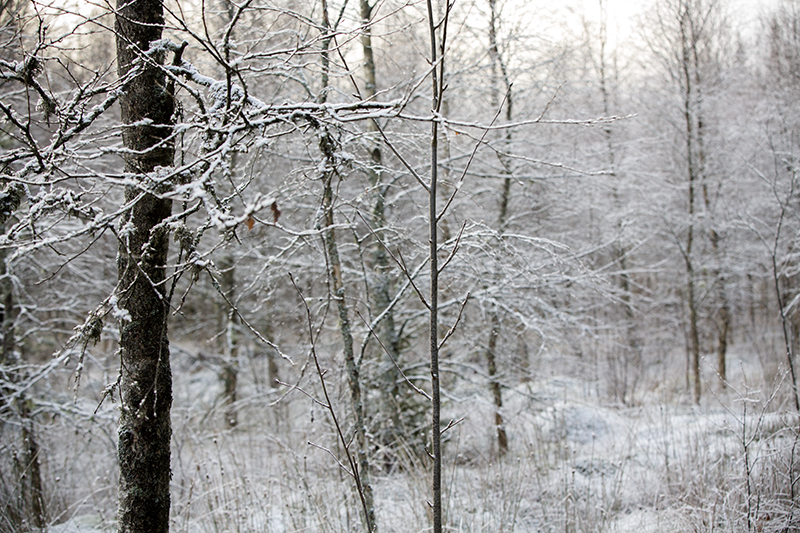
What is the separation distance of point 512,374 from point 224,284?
17.5 ft

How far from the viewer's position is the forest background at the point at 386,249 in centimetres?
206

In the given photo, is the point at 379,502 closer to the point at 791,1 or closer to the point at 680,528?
the point at 680,528

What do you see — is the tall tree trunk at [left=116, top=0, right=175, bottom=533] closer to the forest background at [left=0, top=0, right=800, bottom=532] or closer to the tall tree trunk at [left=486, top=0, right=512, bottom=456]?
the forest background at [left=0, top=0, right=800, bottom=532]

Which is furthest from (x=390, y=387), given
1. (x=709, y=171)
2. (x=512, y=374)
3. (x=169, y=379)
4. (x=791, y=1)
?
(x=791, y=1)

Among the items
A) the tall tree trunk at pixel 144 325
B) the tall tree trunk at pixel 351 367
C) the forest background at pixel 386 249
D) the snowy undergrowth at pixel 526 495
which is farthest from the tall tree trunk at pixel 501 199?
the tall tree trunk at pixel 144 325

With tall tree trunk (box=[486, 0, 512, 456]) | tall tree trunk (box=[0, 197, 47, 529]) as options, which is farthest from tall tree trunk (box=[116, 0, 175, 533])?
tall tree trunk (box=[486, 0, 512, 456])

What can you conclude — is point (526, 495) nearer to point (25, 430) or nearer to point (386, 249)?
point (386, 249)

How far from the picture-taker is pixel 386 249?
1728 millimetres

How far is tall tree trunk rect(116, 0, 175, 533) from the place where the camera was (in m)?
2.14

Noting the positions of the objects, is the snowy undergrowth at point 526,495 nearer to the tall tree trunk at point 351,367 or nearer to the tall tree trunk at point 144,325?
the tall tree trunk at point 351,367

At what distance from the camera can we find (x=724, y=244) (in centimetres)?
1006

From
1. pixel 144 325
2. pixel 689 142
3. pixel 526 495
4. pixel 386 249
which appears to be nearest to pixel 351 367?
pixel 144 325

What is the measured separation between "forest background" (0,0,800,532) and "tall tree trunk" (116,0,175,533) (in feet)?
0.09

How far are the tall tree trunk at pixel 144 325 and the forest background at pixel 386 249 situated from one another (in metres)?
0.03
